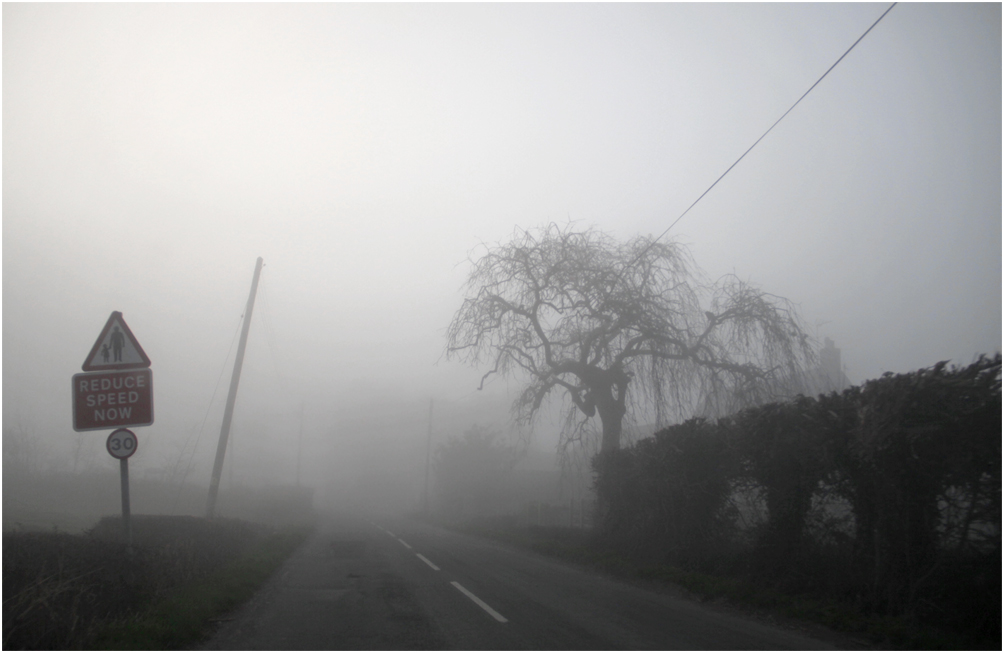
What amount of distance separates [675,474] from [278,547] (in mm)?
9990

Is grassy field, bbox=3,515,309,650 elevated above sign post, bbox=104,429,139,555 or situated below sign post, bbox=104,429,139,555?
below

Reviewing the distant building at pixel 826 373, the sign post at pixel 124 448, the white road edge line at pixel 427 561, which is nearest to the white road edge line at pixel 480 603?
the white road edge line at pixel 427 561

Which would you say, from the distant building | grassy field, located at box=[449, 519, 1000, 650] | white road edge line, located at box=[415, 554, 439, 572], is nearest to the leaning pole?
white road edge line, located at box=[415, 554, 439, 572]

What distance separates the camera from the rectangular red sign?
6168 millimetres

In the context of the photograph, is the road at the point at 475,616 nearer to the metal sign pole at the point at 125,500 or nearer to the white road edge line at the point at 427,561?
the white road edge line at the point at 427,561

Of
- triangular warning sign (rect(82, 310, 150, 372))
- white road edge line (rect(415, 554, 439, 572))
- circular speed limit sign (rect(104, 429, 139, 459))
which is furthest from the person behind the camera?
white road edge line (rect(415, 554, 439, 572))

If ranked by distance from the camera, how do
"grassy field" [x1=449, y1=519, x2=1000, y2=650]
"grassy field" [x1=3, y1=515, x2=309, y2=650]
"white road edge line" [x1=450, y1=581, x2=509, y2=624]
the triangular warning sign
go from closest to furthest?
"grassy field" [x1=3, y1=515, x2=309, y2=650] < "grassy field" [x1=449, y1=519, x2=1000, y2=650] < the triangular warning sign < "white road edge line" [x1=450, y1=581, x2=509, y2=624]

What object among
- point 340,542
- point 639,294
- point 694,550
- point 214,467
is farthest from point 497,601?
point 214,467

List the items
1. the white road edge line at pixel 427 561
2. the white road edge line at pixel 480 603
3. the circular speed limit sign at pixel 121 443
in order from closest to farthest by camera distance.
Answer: the circular speed limit sign at pixel 121 443 < the white road edge line at pixel 480 603 < the white road edge line at pixel 427 561

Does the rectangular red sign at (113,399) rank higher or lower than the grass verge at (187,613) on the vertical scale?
higher

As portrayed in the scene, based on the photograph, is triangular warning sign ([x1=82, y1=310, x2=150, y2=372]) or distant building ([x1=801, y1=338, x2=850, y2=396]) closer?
triangular warning sign ([x1=82, y1=310, x2=150, y2=372])

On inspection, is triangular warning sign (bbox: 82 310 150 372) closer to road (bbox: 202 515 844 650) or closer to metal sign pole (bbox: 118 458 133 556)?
metal sign pole (bbox: 118 458 133 556)

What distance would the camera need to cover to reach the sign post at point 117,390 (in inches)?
243

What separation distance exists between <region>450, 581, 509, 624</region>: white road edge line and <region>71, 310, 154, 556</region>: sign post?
14.0ft
